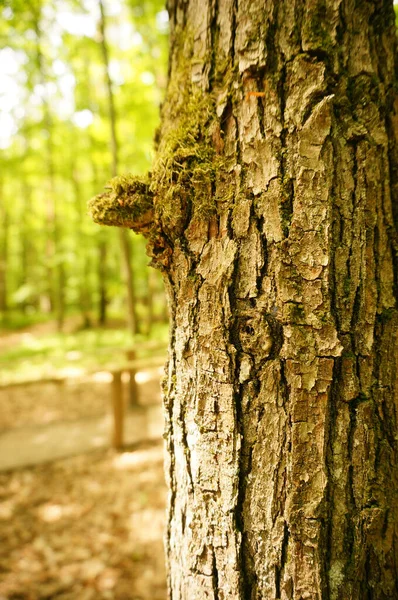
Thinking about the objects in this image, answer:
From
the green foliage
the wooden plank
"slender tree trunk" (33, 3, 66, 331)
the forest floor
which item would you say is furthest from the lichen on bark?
"slender tree trunk" (33, 3, 66, 331)

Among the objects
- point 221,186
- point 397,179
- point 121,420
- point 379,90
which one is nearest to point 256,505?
point 221,186

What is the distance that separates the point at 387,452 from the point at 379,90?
104 centimetres

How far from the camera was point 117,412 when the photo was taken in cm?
561

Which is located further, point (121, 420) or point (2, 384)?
point (121, 420)

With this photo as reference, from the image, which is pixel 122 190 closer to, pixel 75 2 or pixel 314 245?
pixel 314 245

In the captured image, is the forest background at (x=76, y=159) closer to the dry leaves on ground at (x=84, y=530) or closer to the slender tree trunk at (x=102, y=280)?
the slender tree trunk at (x=102, y=280)

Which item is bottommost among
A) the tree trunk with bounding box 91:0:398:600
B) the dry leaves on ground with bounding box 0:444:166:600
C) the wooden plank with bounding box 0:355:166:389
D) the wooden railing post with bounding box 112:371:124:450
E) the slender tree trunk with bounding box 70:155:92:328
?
the dry leaves on ground with bounding box 0:444:166:600

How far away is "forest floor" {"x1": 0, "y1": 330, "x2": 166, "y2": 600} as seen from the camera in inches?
123

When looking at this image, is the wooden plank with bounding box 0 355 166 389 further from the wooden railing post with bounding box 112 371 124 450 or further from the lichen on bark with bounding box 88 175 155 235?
the lichen on bark with bounding box 88 175 155 235

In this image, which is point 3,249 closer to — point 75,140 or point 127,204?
point 75,140

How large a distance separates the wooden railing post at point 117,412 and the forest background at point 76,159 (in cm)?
140

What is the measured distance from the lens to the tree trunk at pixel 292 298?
0.96 m

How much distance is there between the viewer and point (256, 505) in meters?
1.00

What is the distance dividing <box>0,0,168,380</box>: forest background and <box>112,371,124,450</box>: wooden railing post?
1.40 m
